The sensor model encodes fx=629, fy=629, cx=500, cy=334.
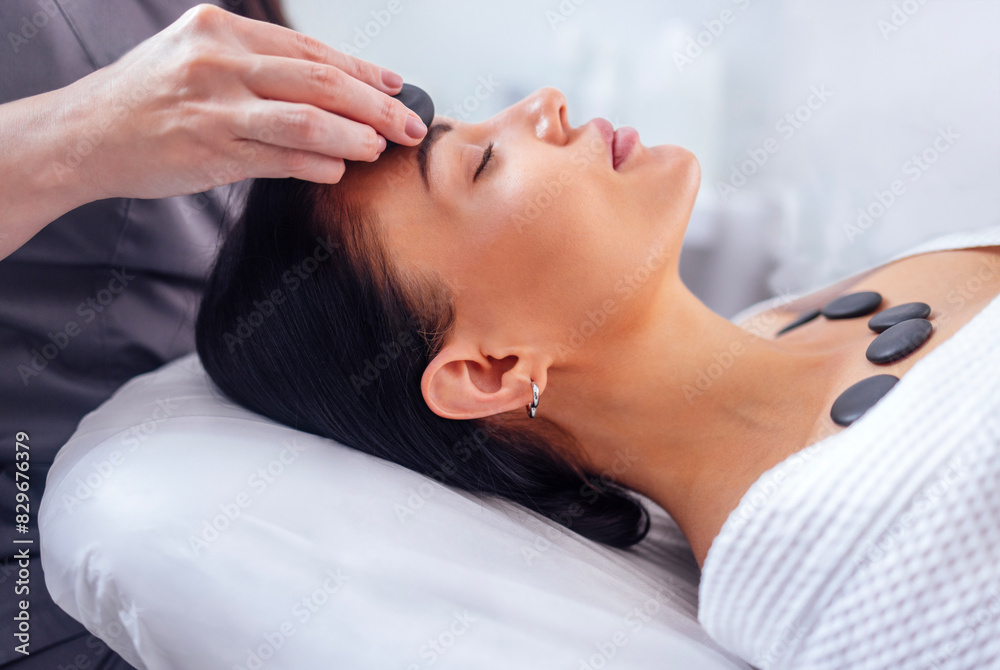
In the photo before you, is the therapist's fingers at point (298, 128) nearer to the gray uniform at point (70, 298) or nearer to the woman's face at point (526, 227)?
the woman's face at point (526, 227)

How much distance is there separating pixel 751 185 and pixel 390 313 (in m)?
1.09

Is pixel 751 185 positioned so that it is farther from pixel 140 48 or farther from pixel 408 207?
pixel 140 48

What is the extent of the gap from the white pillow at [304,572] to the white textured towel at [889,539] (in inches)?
5.5

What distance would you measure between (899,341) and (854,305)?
0.93 ft

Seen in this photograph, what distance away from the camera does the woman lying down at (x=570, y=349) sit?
659 mm

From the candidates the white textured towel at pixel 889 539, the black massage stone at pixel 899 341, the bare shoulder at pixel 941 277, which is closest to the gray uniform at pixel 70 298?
the white textured towel at pixel 889 539

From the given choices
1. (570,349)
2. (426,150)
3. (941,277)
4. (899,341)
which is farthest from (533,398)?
(941,277)

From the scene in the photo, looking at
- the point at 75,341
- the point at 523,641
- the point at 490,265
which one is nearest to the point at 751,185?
the point at 490,265

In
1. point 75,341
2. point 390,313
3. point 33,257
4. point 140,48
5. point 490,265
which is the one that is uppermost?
point 140,48

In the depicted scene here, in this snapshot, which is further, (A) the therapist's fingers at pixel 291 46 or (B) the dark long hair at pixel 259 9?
(B) the dark long hair at pixel 259 9

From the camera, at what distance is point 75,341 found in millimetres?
1008

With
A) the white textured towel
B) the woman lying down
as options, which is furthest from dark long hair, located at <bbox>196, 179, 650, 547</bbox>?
the white textured towel

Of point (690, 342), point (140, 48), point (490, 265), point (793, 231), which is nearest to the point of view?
point (140, 48)

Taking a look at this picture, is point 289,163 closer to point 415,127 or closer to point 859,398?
point 415,127
